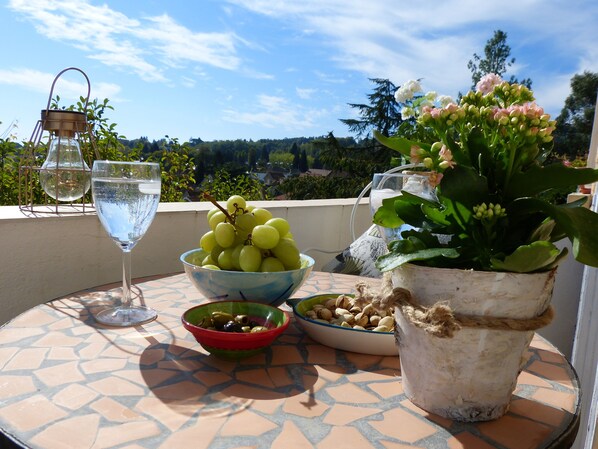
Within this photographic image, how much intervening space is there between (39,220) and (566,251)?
4.16 ft

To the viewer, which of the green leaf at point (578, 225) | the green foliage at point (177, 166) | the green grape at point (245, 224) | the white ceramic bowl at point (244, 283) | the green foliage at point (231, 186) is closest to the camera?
the green leaf at point (578, 225)

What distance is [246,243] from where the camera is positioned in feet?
3.15

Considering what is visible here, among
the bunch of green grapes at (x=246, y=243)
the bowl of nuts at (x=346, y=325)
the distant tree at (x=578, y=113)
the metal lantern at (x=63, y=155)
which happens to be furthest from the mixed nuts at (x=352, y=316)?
the distant tree at (x=578, y=113)

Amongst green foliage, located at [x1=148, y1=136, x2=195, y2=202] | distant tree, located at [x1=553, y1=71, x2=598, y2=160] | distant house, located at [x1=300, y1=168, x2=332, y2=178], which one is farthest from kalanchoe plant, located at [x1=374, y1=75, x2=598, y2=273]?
distant tree, located at [x1=553, y1=71, x2=598, y2=160]

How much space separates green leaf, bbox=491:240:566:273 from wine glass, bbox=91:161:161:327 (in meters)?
0.61

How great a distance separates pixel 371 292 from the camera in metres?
0.67

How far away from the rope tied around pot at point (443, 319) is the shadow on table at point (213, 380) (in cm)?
17

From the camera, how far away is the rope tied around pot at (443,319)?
21.5 inches

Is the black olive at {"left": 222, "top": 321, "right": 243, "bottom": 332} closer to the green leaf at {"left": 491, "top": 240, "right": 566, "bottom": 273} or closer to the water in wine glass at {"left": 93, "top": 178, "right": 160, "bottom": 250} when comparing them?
the water in wine glass at {"left": 93, "top": 178, "right": 160, "bottom": 250}

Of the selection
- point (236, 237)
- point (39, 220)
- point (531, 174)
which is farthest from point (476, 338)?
point (39, 220)

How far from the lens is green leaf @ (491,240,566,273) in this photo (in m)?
0.52

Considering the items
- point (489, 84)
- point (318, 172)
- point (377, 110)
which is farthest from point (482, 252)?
point (377, 110)

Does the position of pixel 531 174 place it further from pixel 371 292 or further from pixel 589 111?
pixel 589 111

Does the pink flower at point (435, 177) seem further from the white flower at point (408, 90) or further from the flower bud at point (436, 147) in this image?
the white flower at point (408, 90)
